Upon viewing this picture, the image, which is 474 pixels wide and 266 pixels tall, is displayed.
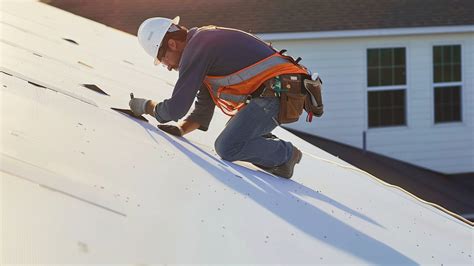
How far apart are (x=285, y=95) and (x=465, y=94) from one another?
1107 cm

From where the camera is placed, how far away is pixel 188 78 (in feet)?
12.2

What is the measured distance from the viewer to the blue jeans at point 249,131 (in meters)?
3.93

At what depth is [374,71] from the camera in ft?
44.6

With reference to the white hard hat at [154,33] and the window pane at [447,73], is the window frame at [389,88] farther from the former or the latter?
the white hard hat at [154,33]

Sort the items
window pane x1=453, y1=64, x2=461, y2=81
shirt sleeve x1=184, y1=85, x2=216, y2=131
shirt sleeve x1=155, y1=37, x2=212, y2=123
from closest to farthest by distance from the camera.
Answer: shirt sleeve x1=155, y1=37, x2=212, y2=123 < shirt sleeve x1=184, y1=85, x2=216, y2=131 < window pane x1=453, y1=64, x2=461, y2=81

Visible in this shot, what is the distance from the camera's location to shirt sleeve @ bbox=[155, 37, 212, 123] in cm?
371

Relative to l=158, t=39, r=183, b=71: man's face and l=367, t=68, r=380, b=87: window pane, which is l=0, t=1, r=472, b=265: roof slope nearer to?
l=158, t=39, r=183, b=71: man's face

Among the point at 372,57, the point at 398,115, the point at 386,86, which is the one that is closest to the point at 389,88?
the point at 386,86

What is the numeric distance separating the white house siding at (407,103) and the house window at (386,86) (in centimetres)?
11

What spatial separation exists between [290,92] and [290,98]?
0.03 m

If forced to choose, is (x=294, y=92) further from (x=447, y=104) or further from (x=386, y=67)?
(x=447, y=104)

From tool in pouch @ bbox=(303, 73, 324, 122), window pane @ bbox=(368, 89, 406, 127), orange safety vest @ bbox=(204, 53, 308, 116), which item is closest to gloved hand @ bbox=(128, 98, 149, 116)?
orange safety vest @ bbox=(204, 53, 308, 116)

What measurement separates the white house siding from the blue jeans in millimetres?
9171

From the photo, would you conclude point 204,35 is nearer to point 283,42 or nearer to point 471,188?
point 283,42
